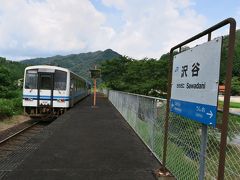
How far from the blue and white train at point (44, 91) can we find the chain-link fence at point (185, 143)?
29.8 ft

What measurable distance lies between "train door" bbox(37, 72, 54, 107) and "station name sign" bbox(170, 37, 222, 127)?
40.5 feet

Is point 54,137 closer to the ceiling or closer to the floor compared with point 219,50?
closer to the floor

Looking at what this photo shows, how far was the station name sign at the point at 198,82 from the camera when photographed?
325 cm

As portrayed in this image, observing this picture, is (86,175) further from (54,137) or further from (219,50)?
(54,137)

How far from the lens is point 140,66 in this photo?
29531mm

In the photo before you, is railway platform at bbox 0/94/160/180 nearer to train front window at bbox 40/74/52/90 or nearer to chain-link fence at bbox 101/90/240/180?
chain-link fence at bbox 101/90/240/180

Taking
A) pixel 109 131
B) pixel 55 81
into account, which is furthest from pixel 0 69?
pixel 109 131

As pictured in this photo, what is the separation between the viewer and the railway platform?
205 inches

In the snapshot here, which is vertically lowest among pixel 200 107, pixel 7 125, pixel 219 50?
pixel 7 125

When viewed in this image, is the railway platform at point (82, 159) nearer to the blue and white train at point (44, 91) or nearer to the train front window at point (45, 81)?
the blue and white train at point (44, 91)

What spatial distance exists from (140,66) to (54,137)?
2142 cm

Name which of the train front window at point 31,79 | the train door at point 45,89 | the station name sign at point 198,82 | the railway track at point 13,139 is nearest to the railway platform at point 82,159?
the railway track at point 13,139

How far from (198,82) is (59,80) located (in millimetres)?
13691

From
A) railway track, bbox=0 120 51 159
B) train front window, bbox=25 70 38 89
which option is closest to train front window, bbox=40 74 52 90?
train front window, bbox=25 70 38 89
